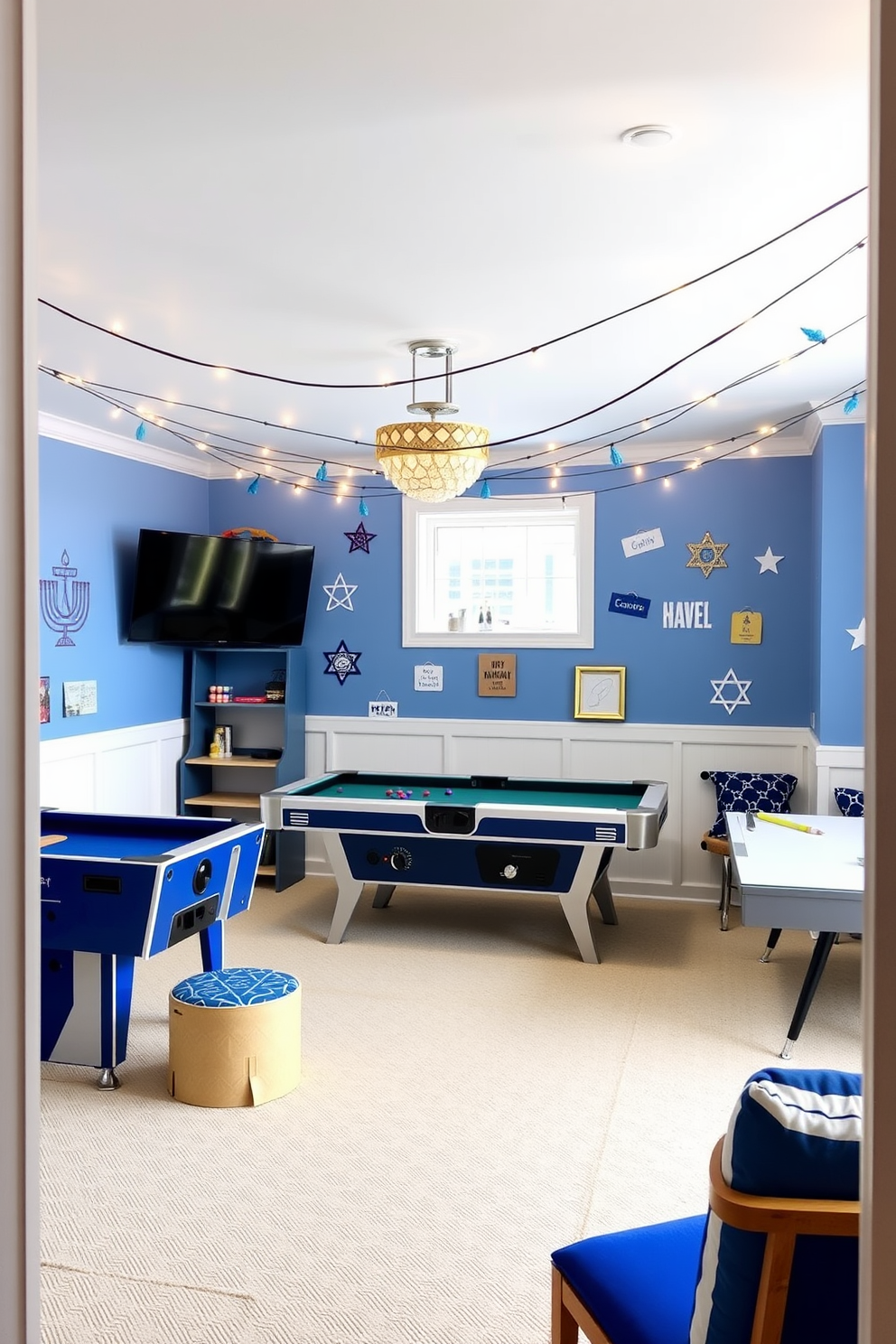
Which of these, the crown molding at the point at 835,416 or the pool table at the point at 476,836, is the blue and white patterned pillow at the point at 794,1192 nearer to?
the pool table at the point at 476,836

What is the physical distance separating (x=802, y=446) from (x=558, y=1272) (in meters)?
4.90

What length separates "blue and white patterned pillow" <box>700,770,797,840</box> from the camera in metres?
5.74

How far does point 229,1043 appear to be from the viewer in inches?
135

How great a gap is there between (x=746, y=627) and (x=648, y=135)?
3.97 m

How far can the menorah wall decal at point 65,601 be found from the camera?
17.7ft

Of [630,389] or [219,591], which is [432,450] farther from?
[219,591]

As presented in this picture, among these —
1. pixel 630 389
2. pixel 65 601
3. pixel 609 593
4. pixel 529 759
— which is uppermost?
pixel 630 389

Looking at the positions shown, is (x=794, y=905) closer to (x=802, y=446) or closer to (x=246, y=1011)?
(x=246, y=1011)

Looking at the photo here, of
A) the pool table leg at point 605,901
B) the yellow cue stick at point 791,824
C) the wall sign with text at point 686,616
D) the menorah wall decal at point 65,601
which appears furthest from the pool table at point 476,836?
the menorah wall decal at point 65,601

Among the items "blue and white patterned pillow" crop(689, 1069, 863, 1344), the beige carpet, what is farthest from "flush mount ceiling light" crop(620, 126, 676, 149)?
the beige carpet

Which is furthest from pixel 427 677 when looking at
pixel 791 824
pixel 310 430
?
pixel 791 824

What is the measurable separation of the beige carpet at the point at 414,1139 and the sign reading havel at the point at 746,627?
5.63 ft

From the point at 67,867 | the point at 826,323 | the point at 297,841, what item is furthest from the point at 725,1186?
the point at 297,841

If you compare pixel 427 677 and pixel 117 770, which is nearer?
pixel 117 770
